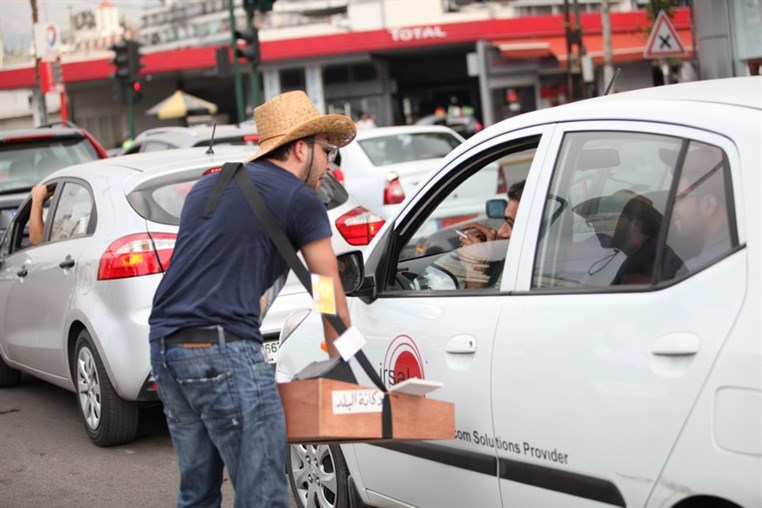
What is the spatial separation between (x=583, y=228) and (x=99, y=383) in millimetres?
3670

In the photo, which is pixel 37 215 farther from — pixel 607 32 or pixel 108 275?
pixel 607 32

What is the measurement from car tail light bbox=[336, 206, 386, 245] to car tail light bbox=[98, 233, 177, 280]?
1180mm

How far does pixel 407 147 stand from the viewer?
13.9 metres

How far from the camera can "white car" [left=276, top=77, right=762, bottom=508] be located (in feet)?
9.46

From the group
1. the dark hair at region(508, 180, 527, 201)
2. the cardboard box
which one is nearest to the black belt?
the cardboard box

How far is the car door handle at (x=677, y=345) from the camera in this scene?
292 centimetres

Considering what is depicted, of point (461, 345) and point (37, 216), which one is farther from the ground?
point (37, 216)

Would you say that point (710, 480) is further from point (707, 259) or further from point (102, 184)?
point (102, 184)

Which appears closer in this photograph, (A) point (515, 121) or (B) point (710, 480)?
(B) point (710, 480)

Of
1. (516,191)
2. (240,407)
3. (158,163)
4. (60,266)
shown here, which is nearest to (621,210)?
(240,407)

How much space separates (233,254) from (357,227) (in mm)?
3729

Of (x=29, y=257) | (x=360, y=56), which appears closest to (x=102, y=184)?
(x=29, y=257)

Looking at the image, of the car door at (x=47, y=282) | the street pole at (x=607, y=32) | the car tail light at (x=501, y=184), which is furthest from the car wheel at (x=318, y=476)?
the street pole at (x=607, y=32)

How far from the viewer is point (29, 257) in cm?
753
